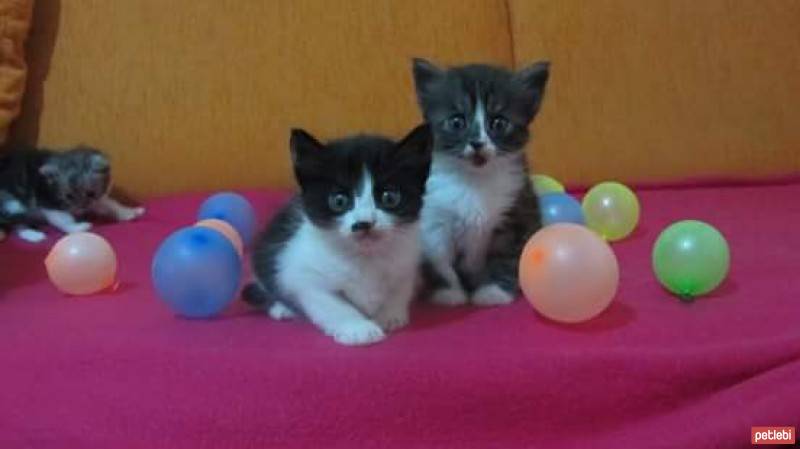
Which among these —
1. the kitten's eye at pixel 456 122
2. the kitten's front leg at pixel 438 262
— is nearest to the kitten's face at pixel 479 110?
the kitten's eye at pixel 456 122

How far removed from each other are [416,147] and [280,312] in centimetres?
35

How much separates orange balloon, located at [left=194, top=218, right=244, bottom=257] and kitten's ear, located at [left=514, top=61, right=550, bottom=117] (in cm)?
57

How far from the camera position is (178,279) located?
132 centimetres

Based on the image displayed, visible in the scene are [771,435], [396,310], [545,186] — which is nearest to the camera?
[771,435]

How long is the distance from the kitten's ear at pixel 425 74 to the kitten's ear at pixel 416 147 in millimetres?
230

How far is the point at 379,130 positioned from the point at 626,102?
0.62 metres

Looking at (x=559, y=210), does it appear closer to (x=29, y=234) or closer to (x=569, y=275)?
(x=569, y=275)

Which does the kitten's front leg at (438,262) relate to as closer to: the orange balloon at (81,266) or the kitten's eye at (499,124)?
the kitten's eye at (499,124)

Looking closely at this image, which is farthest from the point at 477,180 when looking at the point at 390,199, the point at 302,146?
the point at 302,146

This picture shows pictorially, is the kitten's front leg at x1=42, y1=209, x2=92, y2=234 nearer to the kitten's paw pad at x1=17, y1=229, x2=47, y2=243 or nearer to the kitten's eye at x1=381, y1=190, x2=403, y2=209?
the kitten's paw pad at x1=17, y1=229, x2=47, y2=243

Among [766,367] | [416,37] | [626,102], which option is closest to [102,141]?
[416,37]

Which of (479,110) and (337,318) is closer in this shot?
(337,318)

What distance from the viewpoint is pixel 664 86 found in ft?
7.07

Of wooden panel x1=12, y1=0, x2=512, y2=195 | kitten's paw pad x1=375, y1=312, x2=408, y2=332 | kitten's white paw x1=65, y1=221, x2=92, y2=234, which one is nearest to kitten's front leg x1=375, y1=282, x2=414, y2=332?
kitten's paw pad x1=375, y1=312, x2=408, y2=332
